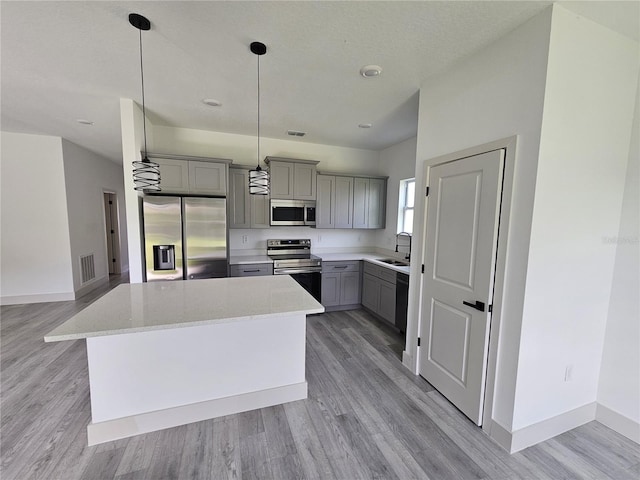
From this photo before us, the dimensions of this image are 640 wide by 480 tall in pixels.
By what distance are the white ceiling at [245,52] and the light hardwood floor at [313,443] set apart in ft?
9.10

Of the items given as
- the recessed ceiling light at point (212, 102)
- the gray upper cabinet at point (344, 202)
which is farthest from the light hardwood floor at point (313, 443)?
the recessed ceiling light at point (212, 102)

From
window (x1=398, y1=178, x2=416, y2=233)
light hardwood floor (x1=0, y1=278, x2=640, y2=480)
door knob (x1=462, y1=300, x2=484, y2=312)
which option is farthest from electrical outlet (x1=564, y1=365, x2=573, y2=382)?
window (x1=398, y1=178, x2=416, y2=233)

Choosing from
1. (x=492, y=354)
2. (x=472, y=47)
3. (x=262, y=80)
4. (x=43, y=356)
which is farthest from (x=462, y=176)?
(x=43, y=356)

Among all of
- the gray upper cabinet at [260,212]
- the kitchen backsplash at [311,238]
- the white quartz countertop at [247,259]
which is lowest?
the white quartz countertop at [247,259]

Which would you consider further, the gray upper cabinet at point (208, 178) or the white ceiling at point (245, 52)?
the gray upper cabinet at point (208, 178)

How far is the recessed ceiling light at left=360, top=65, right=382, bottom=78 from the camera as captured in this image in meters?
2.23

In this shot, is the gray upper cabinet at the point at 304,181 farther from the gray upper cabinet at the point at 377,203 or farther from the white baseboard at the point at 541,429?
the white baseboard at the point at 541,429

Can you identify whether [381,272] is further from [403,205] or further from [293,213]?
[293,213]

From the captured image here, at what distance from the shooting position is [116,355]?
1832mm

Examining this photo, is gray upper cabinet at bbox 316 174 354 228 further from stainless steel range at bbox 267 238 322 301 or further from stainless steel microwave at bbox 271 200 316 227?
stainless steel range at bbox 267 238 322 301

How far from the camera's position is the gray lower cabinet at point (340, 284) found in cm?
423

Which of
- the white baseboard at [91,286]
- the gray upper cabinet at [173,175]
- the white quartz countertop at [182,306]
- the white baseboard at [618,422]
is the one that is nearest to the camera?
the white quartz countertop at [182,306]

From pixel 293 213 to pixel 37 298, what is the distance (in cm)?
460

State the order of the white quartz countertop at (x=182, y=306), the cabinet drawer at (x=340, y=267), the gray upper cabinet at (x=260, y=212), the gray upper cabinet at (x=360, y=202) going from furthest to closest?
1. the gray upper cabinet at (x=360, y=202)
2. the cabinet drawer at (x=340, y=267)
3. the gray upper cabinet at (x=260, y=212)
4. the white quartz countertop at (x=182, y=306)
